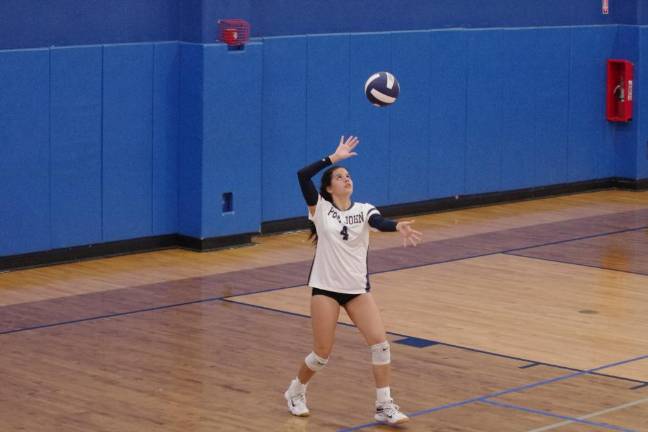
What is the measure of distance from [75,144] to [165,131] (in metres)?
1.39

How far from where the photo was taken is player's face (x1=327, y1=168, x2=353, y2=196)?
1028 centimetres

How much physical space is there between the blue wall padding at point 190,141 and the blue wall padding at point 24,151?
1993 millimetres

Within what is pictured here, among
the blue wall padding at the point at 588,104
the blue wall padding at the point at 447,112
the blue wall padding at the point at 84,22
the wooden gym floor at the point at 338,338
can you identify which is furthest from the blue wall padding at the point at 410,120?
the blue wall padding at the point at 84,22

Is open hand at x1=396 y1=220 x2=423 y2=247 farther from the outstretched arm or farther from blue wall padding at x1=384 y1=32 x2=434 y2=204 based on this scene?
blue wall padding at x1=384 y1=32 x2=434 y2=204

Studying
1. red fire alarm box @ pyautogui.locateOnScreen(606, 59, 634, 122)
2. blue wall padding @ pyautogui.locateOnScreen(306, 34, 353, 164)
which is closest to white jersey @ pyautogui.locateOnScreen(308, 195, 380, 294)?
blue wall padding @ pyautogui.locateOnScreen(306, 34, 353, 164)

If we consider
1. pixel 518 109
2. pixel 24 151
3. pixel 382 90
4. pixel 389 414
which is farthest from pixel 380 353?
pixel 518 109

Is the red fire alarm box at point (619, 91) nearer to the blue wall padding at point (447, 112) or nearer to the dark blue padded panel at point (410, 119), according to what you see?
the blue wall padding at point (447, 112)

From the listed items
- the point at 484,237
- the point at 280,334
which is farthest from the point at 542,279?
the point at 280,334

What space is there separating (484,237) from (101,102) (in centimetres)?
570

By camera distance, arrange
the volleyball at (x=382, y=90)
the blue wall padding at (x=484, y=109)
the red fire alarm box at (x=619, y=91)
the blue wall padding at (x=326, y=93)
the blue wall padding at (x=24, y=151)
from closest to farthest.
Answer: the volleyball at (x=382, y=90) → the blue wall padding at (x=24, y=151) → the blue wall padding at (x=326, y=93) → the blue wall padding at (x=484, y=109) → the red fire alarm box at (x=619, y=91)

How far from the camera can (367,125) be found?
19656 mm

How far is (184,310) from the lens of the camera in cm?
1420

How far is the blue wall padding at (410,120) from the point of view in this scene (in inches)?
786

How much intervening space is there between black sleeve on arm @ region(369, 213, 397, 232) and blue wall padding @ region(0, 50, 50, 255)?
7.01 m
